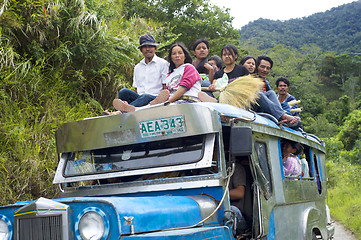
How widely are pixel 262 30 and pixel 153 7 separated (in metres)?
81.6

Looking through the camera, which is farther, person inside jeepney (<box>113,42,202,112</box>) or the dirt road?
the dirt road

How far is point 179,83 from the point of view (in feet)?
18.1

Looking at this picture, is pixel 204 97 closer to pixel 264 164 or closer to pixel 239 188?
pixel 264 164

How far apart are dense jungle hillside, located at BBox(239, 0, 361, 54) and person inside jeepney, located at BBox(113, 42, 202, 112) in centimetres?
7601

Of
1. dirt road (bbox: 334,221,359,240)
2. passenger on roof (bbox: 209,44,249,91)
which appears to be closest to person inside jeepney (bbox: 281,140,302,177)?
passenger on roof (bbox: 209,44,249,91)

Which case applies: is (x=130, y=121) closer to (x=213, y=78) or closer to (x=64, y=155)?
(x=64, y=155)

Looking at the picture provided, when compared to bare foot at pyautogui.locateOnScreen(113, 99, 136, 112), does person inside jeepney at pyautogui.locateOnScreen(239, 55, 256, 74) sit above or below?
above

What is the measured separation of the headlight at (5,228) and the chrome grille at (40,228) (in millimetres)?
203

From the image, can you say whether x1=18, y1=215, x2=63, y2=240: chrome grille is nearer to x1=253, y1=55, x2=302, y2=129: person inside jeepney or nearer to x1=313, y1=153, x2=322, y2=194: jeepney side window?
x1=253, y1=55, x2=302, y2=129: person inside jeepney

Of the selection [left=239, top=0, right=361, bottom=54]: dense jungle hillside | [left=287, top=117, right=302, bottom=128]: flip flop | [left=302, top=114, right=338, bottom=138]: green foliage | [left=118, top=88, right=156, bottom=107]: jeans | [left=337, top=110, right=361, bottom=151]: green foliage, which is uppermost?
[left=239, top=0, right=361, bottom=54]: dense jungle hillside

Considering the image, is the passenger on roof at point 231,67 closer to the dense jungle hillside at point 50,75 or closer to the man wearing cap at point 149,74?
the man wearing cap at point 149,74

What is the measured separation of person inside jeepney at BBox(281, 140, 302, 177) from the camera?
5.88 meters

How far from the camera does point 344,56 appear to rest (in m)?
59.8

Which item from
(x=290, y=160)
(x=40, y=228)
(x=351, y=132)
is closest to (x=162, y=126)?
(x=40, y=228)
